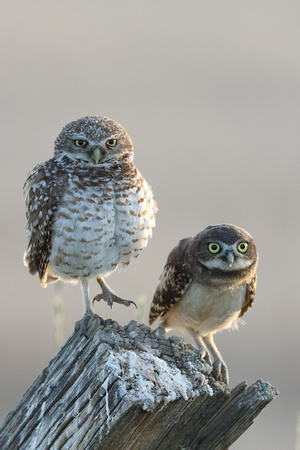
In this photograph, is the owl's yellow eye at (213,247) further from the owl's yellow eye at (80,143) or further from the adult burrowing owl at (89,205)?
the owl's yellow eye at (80,143)

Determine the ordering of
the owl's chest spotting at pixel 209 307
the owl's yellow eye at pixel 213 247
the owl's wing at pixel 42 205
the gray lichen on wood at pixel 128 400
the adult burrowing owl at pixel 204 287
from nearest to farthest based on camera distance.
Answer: the gray lichen on wood at pixel 128 400, the owl's wing at pixel 42 205, the owl's yellow eye at pixel 213 247, the adult burrowing owl at pixel 204 287, the owl's chest spotting at pixel 209 307

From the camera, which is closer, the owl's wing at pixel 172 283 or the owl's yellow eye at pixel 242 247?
the owl's yellow eye at pixel 242 247

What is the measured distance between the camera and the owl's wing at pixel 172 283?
19.5ft

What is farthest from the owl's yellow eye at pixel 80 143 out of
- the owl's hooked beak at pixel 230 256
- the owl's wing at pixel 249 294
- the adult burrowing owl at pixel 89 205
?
the owl's wing at pixel 249 294

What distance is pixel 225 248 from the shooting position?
5.46 metres

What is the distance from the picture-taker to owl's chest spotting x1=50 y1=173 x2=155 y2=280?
505 cm

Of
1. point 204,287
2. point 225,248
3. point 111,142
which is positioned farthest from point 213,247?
point 111,142

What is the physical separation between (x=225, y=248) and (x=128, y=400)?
8.28ft

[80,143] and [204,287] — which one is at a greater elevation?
[80,143]

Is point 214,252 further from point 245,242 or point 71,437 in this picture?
point 71,437

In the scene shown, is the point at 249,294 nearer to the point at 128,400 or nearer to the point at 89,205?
the point at 89,205

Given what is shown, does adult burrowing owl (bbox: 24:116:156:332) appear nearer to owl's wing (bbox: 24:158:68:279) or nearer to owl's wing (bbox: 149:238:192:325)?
owl's wing (bbox: 24:158:68:279)

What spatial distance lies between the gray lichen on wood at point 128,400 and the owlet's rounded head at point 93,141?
62.8 inches

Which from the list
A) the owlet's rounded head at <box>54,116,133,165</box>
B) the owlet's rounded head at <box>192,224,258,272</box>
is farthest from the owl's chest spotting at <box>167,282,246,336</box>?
the owlet's rounded head at <box>54,116,133,165</box>
